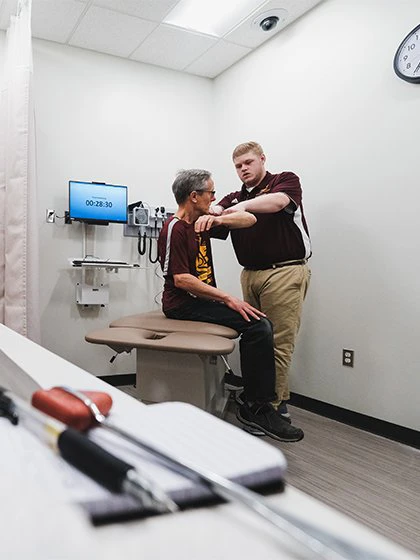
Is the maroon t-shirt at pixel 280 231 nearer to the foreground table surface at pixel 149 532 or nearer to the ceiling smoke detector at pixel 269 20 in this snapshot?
the ceiling smoke detector at pixel 269 20

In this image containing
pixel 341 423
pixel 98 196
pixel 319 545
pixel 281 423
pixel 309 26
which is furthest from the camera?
pixel 98 196

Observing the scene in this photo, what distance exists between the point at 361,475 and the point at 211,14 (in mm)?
2923

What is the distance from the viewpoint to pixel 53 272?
3.29m

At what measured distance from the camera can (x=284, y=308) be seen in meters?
2.50

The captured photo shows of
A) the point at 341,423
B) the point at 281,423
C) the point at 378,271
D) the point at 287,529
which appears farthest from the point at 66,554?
the point at 341,423

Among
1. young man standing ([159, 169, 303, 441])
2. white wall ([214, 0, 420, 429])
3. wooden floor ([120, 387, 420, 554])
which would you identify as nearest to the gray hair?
young man standing ([159, 169, 303, 441])

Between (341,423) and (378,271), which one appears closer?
(378,271)

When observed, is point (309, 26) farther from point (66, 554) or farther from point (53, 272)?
point (66, 554)

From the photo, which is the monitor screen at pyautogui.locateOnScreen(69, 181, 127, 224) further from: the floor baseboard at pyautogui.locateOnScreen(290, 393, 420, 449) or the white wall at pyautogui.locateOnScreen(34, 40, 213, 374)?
the floor baseboard at pyautogui.locateOnScreen(290, 393, 420, 449)

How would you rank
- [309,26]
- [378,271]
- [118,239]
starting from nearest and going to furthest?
[378,271]
[309,26]
[118,239]

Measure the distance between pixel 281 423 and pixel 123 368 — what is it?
1590 mm

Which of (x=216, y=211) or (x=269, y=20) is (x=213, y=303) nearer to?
(x=216, y=211)

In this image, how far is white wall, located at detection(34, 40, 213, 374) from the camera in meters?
3.27

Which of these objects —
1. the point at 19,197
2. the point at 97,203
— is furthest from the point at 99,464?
the point at 97,203
